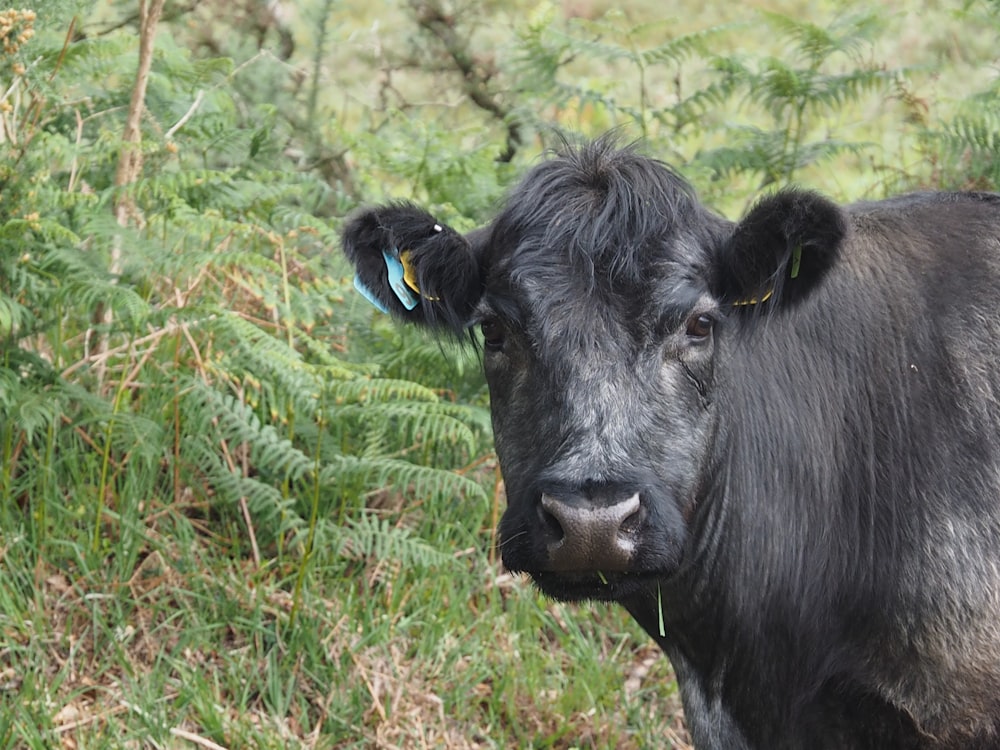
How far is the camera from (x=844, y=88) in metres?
8.05

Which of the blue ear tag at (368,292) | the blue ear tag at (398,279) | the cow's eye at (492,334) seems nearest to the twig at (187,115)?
the blue ear tag at (368,292)

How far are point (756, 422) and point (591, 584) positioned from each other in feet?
3.84

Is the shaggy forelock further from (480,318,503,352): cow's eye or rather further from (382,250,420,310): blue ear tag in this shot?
(382,250,420,310): blue ear tag

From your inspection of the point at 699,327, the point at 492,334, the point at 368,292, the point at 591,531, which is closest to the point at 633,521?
the point at 591,531

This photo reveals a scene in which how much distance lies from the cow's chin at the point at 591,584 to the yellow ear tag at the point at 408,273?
119 cm

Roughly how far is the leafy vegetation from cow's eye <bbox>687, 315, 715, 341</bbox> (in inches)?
61.1

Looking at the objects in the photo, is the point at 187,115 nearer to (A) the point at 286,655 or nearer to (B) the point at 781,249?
(A) the point at 286,655

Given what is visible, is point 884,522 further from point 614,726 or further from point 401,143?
point 401,143

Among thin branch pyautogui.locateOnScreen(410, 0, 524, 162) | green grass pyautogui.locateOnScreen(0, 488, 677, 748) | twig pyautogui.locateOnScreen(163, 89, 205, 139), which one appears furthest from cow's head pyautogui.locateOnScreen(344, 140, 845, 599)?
thin branch pyautogui.locateOnScreen(410, 0, 524, 162)

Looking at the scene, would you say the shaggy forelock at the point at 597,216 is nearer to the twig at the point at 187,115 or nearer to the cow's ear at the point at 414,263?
the cow's ear at the point at 414,263

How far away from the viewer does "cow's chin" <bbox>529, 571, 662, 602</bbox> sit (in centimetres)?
418

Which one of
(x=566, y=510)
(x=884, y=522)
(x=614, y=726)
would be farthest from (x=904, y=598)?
(x=614, y=726)

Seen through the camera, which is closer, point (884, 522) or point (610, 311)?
point (610, 311)

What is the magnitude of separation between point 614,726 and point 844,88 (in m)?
4.17
